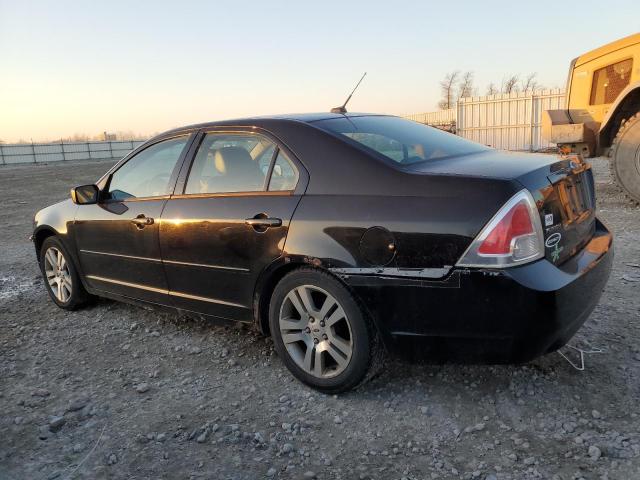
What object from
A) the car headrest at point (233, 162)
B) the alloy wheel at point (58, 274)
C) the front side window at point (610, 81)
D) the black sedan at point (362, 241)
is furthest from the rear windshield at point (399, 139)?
the front side window at point (610, 81)

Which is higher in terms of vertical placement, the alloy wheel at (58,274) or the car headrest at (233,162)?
the car headrest at (233,162)

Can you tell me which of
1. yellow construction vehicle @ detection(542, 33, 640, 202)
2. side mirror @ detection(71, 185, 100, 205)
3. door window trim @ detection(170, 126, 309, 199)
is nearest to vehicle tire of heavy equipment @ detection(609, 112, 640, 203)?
yellow construction vehicle @ detection(542, 33, 640, 202)

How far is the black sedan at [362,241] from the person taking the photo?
87.8 inches

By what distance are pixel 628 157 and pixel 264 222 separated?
20.8 ft

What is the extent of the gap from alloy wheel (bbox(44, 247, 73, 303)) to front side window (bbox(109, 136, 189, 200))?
1.00 m

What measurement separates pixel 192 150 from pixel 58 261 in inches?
79.7

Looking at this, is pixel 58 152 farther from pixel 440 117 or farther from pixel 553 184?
pixel 553 184

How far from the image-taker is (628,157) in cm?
705

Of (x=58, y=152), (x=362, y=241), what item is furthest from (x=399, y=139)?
(x=58, y=152)

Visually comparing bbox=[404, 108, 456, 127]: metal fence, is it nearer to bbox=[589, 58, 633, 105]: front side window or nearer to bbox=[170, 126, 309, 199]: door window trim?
bbox=[589, 58, 633, 105]: front side window

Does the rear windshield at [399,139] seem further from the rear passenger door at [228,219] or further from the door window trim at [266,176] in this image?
the rear passenger door at [228,219]

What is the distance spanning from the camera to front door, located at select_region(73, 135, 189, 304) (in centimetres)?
353

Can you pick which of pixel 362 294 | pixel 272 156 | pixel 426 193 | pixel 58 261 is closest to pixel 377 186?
pixel 426 193

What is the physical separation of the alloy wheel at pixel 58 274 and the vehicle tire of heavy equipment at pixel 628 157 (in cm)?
712
